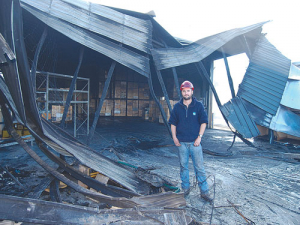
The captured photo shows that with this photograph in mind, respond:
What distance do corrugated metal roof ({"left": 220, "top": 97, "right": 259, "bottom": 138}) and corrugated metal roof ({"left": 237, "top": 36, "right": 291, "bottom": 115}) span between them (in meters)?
0.61

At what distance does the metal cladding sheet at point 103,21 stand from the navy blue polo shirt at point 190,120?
4.12 m

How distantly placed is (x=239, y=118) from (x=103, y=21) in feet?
21.5

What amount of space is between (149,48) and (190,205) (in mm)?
5811

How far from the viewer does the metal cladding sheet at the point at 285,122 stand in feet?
26.9

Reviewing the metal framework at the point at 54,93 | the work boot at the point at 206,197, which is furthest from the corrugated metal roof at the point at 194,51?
the work boot at the point at 206,197

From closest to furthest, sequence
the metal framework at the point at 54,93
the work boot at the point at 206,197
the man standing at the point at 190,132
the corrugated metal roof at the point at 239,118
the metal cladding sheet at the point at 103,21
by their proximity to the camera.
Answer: the work boot at the point at 206,197 < the man standing at the point at 190,132 < the metal cladding sheet at the point at 103,21 < the metal framework at the point at 54,93 < the corrugated metal roof at the point at 239,118

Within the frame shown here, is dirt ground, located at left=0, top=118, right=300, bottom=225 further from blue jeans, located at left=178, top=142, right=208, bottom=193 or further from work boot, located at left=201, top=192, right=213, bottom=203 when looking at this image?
blue jeans, located at left=178, top=142, right=208, bottom=193

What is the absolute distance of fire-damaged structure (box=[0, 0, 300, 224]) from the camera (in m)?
2.59

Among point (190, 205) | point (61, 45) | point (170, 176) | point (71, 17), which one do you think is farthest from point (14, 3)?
point (61, 45)

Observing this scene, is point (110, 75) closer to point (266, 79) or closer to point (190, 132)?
point (190, 132)

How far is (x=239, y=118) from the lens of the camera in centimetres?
810

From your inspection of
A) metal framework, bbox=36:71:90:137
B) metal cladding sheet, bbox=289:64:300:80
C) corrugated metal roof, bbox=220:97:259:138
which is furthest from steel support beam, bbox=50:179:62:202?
metal cladding sheet, bbox=289:64:300:80

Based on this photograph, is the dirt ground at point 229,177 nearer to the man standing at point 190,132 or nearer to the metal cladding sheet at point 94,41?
the man standing at point 190,132

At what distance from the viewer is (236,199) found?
12.7 feet
